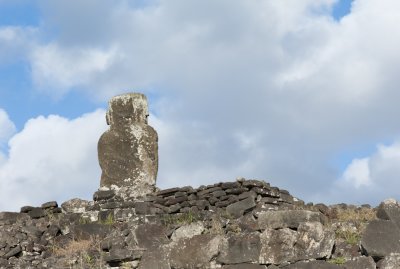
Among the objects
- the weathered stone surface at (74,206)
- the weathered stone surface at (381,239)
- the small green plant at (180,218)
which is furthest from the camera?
the weathered stone surface at (74,206)

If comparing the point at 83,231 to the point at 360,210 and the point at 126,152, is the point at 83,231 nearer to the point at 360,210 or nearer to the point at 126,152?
the point at 126,152

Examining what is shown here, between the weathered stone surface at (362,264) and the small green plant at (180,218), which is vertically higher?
the small green plant at (180,218)

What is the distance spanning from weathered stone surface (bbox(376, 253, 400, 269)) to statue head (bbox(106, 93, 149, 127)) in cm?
754

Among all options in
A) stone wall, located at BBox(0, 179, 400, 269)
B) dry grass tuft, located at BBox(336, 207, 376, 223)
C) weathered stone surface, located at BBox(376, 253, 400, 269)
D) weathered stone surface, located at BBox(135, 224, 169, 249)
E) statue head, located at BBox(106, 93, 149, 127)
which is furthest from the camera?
statue head, located at BBox(106, 93, 149, 127)

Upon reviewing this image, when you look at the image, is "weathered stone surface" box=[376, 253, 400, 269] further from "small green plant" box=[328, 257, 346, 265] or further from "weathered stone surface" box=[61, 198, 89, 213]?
"weathered stone surface" box=[61, 198, 89, 213]

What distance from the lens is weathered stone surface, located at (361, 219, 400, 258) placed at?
10898mm

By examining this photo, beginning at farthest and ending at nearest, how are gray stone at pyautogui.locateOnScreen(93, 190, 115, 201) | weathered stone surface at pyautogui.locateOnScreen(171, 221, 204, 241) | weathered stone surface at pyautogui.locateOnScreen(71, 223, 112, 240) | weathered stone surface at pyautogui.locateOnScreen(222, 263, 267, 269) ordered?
gray stone at pyautogui.locateOnScreen(93, 190, 115, 201), weathered stone surface at pyautogui.locateOnScreen(71, 223, 112, 240), weathered stone surface at pyautogui.locateOnScreen(171, 221, 204, 241), weathered stone surface at pyautogui.locateOnScreen(222, 263, 267, 269)

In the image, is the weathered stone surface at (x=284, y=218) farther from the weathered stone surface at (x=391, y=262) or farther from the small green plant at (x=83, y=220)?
the small green plant at (x=83, y=220)

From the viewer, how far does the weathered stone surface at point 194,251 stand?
11.6m

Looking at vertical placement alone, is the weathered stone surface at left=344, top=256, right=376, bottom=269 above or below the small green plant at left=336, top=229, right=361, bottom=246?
below

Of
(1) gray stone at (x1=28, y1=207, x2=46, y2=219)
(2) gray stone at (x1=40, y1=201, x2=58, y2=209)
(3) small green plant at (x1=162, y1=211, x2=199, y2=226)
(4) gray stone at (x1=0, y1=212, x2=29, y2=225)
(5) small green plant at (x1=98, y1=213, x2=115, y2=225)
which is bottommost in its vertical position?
(3) small green plant at (x1=162, y1=211, x2=199, y2=226)

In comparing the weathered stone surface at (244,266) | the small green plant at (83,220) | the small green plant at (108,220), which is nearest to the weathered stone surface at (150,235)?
the weathered stone surface at (244,266)

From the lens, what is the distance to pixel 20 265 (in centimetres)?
1358

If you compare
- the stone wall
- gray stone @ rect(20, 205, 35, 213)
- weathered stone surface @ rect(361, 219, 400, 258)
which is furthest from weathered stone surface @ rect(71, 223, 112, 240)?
weathered stone surface @ rect(361, 219, 400, 258)
